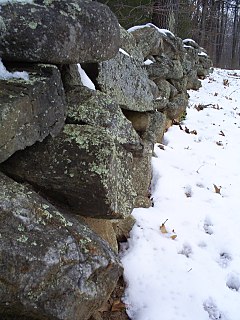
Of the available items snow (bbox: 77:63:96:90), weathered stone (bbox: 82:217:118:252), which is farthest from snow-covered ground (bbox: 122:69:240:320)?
snow (bbox: 77:63:96:90)

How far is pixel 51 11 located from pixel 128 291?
2291mm

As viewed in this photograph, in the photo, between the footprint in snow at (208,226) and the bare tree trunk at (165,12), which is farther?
the bare tree trunk at (165,12)

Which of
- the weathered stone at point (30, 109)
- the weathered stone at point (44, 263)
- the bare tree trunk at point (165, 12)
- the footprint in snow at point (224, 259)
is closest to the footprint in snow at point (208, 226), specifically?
the footprint in snow at point (224, 259)

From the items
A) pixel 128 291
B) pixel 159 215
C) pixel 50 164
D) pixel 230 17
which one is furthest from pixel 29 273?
pixel 230 17

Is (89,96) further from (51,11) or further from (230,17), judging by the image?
(230,17)

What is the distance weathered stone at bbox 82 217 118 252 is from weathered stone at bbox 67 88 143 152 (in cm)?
69

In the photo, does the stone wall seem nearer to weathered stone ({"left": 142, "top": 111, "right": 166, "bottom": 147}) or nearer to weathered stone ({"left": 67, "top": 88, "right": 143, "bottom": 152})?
weathered stone ({"left": 67, "top": 88, "right": 143, "bottom": 152})

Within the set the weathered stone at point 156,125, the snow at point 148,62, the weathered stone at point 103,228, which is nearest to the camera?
the weathered stone at point 103,228

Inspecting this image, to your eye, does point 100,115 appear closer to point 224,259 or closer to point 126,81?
point 126,81

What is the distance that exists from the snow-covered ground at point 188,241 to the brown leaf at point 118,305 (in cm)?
6

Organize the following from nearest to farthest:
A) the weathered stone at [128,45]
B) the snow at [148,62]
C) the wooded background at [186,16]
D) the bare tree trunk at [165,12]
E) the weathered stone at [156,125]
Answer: the weathered stone at [128,45] → the weathered stone at [156,125] → the snow at [148,62] → the bare tree trunk at [165,12] → the wooded background at [186,16]

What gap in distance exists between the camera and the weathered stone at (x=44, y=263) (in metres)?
1.78

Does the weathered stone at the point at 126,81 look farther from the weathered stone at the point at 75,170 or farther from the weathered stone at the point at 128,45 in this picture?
the weathered stone at the point at 75,170

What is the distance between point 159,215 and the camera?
3.85 m
